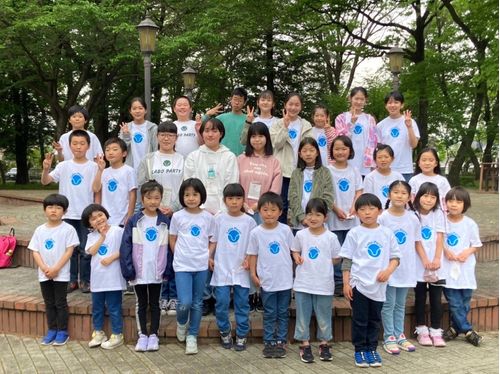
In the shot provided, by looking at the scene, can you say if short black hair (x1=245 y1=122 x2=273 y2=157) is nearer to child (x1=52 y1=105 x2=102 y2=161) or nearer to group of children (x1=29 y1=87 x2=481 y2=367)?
group of children (x1=29 y1=87 x2=481 y2=367)

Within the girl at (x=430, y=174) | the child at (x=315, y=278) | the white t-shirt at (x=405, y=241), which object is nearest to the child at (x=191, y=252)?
the child at (x=315, y=278)

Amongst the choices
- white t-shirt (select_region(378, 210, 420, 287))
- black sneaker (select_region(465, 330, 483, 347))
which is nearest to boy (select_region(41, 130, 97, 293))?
white t-shirt (select_region(378, 210, 420, 287))

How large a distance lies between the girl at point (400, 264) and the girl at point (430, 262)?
0.14 metres

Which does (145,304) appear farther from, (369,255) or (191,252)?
(369,255)

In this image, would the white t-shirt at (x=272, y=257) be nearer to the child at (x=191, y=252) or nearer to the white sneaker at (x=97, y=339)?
the child at (x=191, y=252)

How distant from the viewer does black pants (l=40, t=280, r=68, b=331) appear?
434cm

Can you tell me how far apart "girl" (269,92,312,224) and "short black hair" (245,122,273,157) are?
0.95ft

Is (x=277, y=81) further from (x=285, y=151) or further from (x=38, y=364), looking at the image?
(x=38, y=364)

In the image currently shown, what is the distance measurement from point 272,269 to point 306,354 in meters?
0.75

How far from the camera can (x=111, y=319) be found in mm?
4305


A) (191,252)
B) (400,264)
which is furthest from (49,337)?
(400,264)

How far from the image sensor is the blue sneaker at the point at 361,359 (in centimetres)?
388

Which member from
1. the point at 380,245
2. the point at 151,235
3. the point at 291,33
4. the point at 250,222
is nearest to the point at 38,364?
the point at 151,235

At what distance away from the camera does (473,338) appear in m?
4.40
